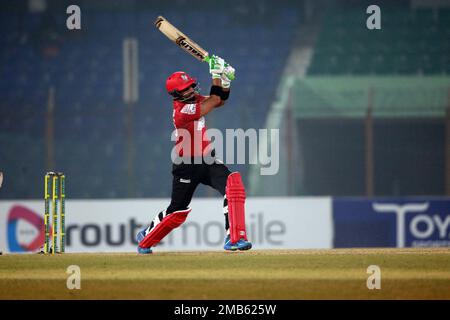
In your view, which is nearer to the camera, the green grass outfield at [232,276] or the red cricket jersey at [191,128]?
the green grass outfield at [232,276]

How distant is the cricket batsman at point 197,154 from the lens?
10.9 meters

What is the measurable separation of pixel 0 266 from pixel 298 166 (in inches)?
452

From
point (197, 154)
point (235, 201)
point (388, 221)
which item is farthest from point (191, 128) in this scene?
point (388, 221)

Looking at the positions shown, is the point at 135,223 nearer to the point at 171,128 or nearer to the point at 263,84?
the point at 171,128

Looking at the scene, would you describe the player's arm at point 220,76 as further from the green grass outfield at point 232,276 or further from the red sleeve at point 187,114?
the green grass outfield at point 232,276

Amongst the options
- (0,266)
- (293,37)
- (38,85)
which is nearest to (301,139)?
(293,37)

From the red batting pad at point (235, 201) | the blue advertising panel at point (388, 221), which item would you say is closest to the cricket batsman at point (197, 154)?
the red batting pad at point (235, 201)

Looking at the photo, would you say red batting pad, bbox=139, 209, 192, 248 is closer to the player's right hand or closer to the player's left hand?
the player's left hand

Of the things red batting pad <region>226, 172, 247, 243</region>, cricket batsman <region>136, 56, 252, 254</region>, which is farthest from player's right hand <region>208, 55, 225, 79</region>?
red batting pad <region>226, 172, 247, 243</region>

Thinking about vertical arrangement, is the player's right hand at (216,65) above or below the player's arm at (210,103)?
above

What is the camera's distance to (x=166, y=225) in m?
11.2

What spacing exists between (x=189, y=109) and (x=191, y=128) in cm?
22

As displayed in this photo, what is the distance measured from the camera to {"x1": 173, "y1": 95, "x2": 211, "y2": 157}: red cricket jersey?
36.1 ft

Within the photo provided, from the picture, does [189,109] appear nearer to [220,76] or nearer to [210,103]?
[210,103]
